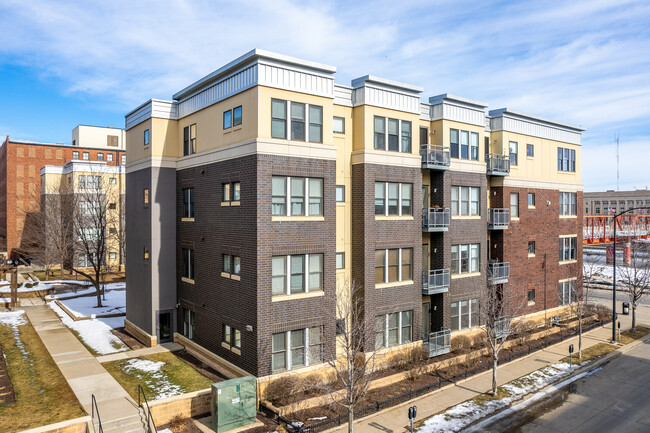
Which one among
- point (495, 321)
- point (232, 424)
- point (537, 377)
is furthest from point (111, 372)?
point (537, 377)

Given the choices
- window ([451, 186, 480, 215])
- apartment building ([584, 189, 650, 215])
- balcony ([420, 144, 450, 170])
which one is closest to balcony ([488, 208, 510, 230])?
window ([451, 186, 480, 215])

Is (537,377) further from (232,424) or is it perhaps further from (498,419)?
(232,424)

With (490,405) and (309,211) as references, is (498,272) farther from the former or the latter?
(309,211)

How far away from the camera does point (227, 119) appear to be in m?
21.6

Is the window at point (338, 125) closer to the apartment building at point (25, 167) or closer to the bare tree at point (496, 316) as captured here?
the bare tree at point (496, 316)

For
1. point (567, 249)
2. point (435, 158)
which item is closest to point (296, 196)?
point (435, 158)

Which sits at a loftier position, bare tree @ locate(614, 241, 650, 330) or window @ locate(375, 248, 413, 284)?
window @ locate(375, 248, 413, 284)

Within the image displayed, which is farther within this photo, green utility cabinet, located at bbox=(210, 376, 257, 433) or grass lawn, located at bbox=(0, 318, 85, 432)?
green utility cabinet, located at bbox=(210, 376, 257, 433)

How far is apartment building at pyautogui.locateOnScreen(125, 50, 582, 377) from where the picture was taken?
1972 centimetres

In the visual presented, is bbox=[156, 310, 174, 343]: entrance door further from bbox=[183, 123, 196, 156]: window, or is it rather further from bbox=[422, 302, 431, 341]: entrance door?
bbox=[422, 302, 431, 341]: entrance door

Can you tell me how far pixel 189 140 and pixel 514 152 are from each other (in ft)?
73.4

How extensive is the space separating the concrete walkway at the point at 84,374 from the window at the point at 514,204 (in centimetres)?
2650

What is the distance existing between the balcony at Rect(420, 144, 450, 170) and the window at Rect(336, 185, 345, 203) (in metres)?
5.22

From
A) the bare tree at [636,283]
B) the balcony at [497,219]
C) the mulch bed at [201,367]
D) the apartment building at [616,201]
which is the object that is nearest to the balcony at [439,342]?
the balcony at [497,219]
